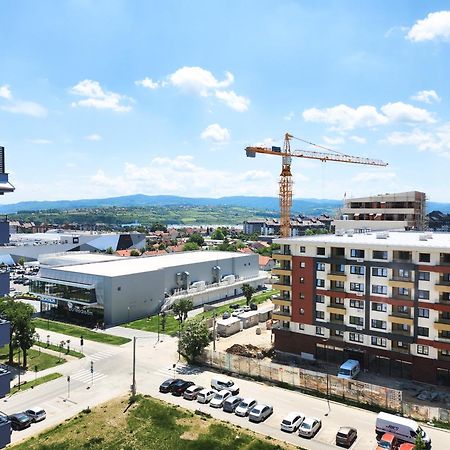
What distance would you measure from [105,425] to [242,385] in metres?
15.8

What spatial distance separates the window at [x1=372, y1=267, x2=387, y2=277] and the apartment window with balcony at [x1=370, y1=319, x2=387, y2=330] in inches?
212

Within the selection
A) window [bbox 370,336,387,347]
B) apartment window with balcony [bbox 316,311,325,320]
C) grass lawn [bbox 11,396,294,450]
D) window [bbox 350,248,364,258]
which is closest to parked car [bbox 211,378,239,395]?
grass lawn [bbox 11,396,294,450]

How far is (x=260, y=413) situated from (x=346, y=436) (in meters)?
8.21

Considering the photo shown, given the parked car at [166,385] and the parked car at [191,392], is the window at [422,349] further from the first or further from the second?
the parked car at [166,385]

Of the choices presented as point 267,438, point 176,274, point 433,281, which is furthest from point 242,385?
point 176,274

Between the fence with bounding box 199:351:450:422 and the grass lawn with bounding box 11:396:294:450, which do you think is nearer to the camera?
the grass lawn with bounding box 11:396:294:450

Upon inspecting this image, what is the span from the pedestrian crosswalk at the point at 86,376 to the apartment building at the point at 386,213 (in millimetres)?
81592

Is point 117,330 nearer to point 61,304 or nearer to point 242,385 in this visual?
point 61,304

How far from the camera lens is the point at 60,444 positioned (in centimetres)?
3703

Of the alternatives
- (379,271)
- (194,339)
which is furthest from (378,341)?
(194,339)

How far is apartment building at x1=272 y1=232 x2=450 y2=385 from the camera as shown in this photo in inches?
1955

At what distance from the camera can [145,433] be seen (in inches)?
1543

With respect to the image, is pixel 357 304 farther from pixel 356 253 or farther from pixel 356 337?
pixel 356 253

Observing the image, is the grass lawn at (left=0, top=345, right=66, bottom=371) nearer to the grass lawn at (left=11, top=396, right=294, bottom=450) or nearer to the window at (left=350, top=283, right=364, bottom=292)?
the grass lawn at (left=11, top=396, right=294, bottom=450)
